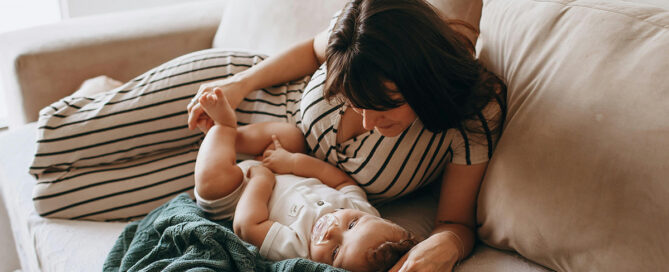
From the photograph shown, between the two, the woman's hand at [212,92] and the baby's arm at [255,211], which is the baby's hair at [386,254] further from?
the woman's hand at [212,92]

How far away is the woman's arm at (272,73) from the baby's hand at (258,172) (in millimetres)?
174

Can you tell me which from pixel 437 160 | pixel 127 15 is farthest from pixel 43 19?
pixel 437 160

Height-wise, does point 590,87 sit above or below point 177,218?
above

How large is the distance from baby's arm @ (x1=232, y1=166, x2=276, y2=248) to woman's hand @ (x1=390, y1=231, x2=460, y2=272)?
0.85 ft

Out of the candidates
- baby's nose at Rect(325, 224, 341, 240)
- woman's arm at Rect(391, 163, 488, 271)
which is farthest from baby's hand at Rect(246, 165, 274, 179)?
woman's arm at Rect(391, 163, 488, 271)

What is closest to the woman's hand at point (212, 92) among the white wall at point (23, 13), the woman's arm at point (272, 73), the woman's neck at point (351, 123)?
the woman's arm at point (272, 73)

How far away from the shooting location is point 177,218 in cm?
91

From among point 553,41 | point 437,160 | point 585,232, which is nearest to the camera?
point 585,232

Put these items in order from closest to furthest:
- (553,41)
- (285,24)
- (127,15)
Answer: (553,41)
(285,24)
(127,15)

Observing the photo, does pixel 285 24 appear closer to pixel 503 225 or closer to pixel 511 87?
pixel 511 87

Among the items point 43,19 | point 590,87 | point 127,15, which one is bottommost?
point 43,19

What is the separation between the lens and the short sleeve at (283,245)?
2.92 feet

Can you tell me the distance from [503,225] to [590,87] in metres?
0.27

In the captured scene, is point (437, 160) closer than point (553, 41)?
No
